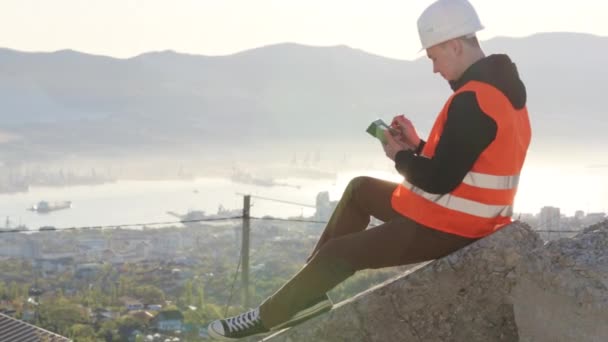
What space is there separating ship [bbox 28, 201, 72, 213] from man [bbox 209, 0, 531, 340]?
1351 inches

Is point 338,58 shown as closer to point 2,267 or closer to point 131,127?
point 131,127

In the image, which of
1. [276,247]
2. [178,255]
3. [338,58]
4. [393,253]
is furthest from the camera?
[338,58]

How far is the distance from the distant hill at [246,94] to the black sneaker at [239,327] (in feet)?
141

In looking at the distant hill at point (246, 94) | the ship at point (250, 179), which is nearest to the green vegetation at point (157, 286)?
the ship at point (250, 179)

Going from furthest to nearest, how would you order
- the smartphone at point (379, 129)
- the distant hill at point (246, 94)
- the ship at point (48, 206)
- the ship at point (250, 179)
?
1. the distant hill at point (246, 94)
2. the ship at point (250, 179)
3. the ship at point (48, 206)
4. the smartphone at point (379, 129)

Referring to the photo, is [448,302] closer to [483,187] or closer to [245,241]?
[483,187]

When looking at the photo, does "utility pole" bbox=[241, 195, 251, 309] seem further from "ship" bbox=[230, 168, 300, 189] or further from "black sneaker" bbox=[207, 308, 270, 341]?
"ship" bbox=[230, 168, 300, 189]

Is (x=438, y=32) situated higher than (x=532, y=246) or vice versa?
(x=438, y=32)

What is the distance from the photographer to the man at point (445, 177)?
149 inches

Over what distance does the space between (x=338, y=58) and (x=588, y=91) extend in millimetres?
18286

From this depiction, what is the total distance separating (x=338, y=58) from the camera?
67.8 m

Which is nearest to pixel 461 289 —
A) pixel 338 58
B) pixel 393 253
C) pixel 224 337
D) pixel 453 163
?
pixel 393 253

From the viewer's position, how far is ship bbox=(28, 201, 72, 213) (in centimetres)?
3728

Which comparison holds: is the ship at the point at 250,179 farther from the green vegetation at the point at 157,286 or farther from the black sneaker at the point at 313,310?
the black sneaker at the point at 313,310
